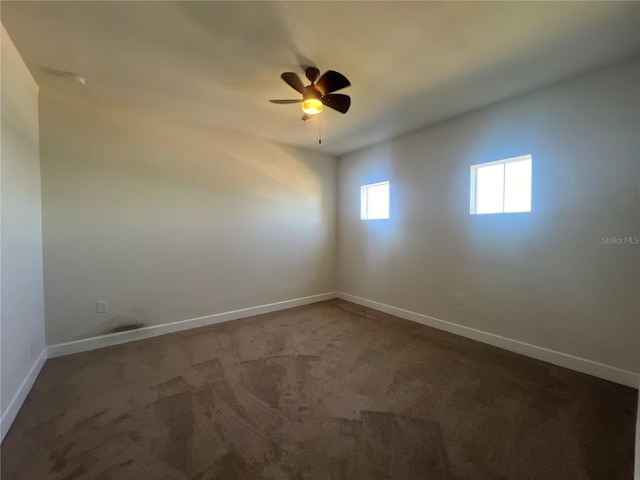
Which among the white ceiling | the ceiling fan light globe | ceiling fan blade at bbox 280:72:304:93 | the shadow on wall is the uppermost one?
the white ceiling

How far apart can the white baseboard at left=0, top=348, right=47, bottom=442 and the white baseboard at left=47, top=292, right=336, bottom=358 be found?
0.22 meters

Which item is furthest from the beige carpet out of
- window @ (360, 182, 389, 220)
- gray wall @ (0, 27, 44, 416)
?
window @ (360, 182, 389, 220)

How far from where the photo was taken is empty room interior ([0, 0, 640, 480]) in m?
1.62

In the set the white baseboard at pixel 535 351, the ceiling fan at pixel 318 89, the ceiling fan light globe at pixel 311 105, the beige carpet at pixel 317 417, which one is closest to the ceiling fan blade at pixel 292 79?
the ceiling fan at pixel 318 89

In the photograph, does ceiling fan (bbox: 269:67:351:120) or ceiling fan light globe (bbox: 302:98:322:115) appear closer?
ceiling fan (bbox: 269:67:351:120)

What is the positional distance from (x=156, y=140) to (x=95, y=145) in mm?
584

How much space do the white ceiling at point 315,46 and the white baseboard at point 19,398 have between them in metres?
2.53

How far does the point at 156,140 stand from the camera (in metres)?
3.13

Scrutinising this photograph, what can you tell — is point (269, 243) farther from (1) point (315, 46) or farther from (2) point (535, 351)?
(2) point (535, 351)

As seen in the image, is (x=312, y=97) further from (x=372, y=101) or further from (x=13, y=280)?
(x=13, y=280)

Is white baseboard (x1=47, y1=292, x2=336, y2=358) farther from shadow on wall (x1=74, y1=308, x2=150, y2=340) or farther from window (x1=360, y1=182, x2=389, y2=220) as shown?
window (x1=360, y1=182, x2=389, y2=220)

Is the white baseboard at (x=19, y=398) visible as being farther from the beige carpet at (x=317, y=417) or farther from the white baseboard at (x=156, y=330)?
the white baseboard at (x=156, y=330)

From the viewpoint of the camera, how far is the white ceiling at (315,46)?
1.66 meters

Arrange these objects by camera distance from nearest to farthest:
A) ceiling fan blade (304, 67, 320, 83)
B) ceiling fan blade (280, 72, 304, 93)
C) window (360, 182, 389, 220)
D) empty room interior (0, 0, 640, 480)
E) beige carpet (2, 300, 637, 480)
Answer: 1. beige carpet (2, 300, 637, 480)
2. empty room interior (0, 0, 640, 480)
3. ceiling fan blade (280, 72, 304, 93)
4. ceiling fan blade (304, 67, 320, 83)
5. window (360, 182, 389, 220)
